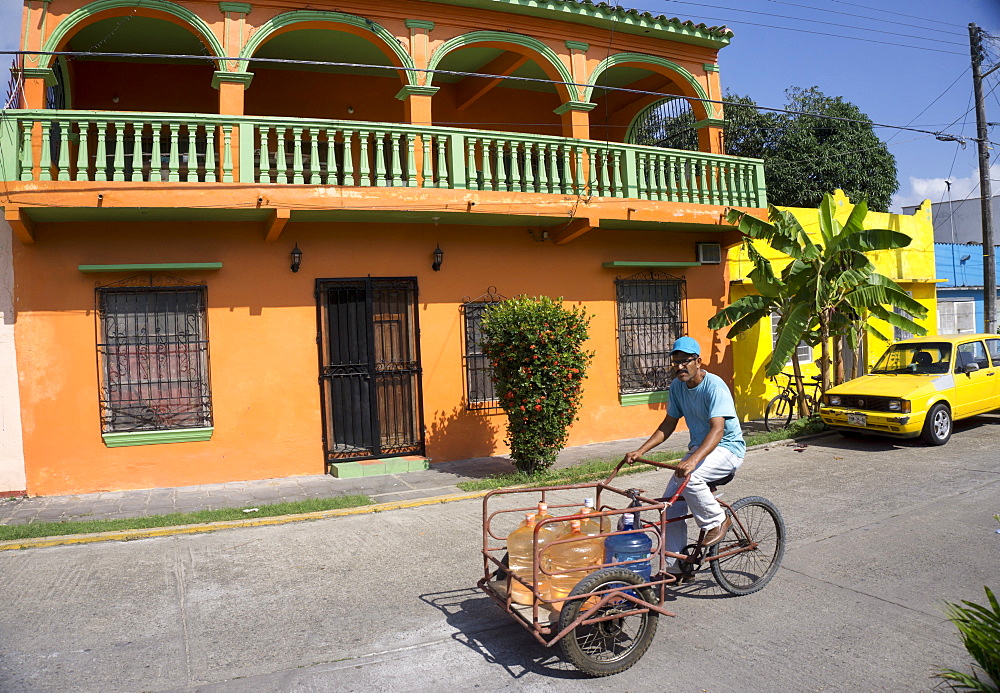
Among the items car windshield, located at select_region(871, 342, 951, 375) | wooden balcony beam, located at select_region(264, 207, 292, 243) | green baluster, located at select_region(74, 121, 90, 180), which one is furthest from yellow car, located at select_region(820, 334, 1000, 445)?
green baluster, located at select_region(74, 121, 90, 180)

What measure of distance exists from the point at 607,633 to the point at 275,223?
24.1ft

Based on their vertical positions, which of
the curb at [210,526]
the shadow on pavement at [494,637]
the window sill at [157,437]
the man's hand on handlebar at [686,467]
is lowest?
the shadow on pavement at [494,637]

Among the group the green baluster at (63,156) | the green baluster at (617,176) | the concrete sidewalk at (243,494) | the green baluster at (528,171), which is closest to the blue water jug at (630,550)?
the concrete sidewalk at (243,494)

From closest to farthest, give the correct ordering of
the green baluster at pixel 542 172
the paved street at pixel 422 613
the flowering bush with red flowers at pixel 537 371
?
the paved street at pixel 422 613, the flowering bush with red flowers at pixel 537 371, the green baluster at pixel 542 172

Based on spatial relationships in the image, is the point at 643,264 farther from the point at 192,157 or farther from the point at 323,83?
the point at 192,157

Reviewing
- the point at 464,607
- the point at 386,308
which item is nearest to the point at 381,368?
the point at 386,308

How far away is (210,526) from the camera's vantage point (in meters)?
7.91

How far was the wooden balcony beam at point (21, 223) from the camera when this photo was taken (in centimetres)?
890

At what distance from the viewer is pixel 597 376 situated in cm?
1267

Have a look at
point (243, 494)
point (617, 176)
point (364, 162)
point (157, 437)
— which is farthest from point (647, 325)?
point (157, 437)

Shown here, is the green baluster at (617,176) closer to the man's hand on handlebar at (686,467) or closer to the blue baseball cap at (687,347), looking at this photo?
the blue baseball cap at (687,347)

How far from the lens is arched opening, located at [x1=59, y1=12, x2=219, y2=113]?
11633 millimetres

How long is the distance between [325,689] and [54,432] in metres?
7.25

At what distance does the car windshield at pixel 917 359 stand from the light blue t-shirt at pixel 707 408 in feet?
27.3
